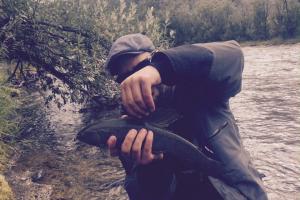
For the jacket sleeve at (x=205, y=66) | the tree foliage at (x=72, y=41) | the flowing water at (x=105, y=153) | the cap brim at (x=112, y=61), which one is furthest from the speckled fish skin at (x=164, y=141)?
the tree foliage at (x=72, y=41)

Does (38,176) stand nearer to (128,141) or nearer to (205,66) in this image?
(128,141)

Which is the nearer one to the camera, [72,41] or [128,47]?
[128,47]

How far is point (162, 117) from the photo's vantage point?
268 cm

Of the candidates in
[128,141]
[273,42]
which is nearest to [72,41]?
[128,141]

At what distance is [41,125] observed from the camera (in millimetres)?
13328

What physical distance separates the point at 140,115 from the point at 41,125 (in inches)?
448

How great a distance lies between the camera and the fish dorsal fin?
264 cm

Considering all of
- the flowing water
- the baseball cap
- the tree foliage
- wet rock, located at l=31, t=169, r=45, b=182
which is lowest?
the flowing water

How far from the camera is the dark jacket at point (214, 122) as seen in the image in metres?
2.69

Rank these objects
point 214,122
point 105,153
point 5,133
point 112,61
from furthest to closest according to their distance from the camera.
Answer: point 105,153 < point 5,133 < point 112,61 < point 214,122

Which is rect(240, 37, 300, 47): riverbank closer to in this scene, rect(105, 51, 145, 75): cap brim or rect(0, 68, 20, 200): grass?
rect(0, 68, 20, 200): grass

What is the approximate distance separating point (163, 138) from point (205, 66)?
22.0 inches

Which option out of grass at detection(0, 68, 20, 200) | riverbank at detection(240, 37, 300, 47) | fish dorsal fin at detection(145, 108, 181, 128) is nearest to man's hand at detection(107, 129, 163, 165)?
fish dorsal fin at detection(145, 108, 181, 128)

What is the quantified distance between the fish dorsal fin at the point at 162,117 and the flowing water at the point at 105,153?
586cm
